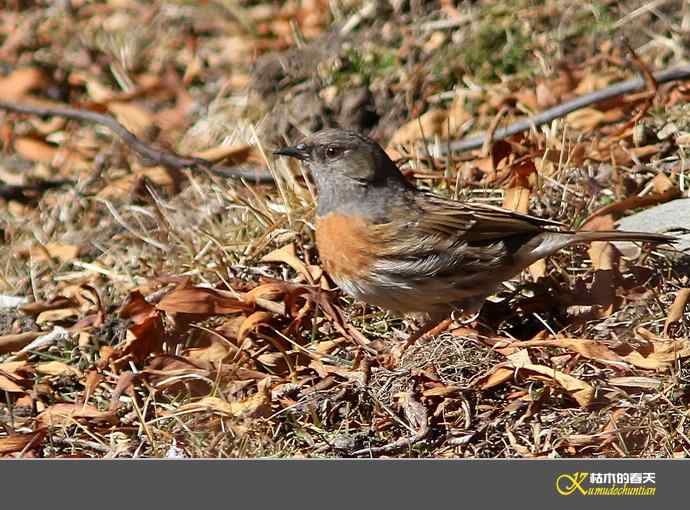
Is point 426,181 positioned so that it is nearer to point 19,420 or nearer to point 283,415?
point 283,415

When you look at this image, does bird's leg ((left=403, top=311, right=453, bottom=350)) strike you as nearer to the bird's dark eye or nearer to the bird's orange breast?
the bird's orange breast

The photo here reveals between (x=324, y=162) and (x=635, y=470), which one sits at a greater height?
(x=324, y=162)

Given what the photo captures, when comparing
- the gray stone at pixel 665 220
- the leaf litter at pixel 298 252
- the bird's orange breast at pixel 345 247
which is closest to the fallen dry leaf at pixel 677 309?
the leaf litter at pixel 298 252

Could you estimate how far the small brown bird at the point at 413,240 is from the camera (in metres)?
5.04

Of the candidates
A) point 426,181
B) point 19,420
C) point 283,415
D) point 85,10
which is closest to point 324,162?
point 426,181

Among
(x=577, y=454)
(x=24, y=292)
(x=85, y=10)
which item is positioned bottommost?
(x=577, y=454)

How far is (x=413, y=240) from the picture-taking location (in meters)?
5.13

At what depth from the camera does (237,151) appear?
689 cm

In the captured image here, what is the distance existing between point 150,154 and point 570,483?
3799 mm

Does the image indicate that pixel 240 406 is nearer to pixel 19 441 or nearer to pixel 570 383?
pixel 19 441

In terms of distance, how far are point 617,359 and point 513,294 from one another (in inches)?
33.6

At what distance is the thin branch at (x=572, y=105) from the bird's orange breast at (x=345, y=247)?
1.36 meters

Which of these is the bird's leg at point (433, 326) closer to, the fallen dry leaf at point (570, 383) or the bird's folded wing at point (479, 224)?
the bird's folded wing at point (479, 224)

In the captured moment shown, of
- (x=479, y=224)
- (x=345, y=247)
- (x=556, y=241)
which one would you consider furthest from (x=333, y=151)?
(x=556, y=241)
